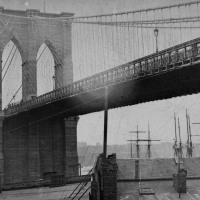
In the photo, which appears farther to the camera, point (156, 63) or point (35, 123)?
point (35, 123)

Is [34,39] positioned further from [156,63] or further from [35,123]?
[156,63]

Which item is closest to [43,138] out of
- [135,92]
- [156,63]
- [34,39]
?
[34,39]

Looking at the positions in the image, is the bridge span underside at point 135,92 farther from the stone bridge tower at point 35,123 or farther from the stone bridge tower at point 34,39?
the stone bridge tower at point 34,39

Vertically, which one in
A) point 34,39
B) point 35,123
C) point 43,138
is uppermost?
point 34,39

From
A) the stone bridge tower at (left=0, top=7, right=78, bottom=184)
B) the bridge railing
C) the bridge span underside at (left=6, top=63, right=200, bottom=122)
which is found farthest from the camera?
the stone bridge tower at (left=0, top=7, right=78, bottom=184)

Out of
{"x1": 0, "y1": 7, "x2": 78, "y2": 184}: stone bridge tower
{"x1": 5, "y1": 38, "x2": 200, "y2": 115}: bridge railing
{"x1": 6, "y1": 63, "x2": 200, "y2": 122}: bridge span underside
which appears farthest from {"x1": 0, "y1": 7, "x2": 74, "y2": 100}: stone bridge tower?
{"x1": 5, "y1": 38, "x2": 200, "y2": 115}: bridge railing

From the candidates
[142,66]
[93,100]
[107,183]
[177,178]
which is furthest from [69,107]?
[107,183]

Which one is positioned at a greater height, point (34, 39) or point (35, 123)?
point (34, 39)

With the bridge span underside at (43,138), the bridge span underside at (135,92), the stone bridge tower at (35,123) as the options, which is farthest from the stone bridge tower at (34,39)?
the bridge span underside at (135,92)

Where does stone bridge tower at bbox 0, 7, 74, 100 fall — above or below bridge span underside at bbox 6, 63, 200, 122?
above

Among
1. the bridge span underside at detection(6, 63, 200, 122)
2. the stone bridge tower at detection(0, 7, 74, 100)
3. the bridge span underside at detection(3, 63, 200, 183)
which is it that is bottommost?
the bridge span underside at detection(3, 63, 200, 183)

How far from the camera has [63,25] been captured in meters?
46.0

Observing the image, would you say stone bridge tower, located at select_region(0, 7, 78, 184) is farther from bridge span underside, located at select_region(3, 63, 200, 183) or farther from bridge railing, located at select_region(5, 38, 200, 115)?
bridge railing, located at select_region(5, 38, 200, 115)

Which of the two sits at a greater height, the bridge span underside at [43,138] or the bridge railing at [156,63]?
the bridge railing at [156,63]
